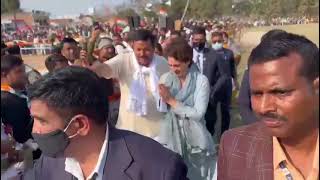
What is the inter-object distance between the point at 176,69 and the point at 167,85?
0.66 feet

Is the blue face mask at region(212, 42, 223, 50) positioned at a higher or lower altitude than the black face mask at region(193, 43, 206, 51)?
lower

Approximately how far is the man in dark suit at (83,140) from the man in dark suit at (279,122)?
0.94 ft

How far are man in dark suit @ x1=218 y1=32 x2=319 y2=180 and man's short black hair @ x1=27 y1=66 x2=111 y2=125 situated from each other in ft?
1.63

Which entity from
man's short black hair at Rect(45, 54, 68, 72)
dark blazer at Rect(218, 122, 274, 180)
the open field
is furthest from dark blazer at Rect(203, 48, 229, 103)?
dark blazer at Rect(218, 122, 274, 180)

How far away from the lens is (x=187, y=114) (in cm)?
368

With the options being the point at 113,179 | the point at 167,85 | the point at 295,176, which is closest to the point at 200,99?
the point at 167,85

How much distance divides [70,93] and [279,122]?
831 millimetres

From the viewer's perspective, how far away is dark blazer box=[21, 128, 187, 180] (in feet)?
6.37

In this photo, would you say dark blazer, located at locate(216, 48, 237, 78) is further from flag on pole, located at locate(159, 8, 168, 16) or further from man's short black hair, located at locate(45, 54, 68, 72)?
man's short black hair, located at locate(45, 54, 68, 72)

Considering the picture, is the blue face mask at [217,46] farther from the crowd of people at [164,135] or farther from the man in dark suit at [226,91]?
the crowd of people at [164,135]

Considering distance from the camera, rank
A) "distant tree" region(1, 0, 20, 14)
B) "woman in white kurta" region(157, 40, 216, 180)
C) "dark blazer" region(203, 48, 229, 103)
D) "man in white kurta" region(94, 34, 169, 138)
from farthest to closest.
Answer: "dark blazer" region(203, 48, 229, 103) → "man in white kurta" region(94, 34, 169, 138) → "woman in white kurta" region(157, 40, 216, 180) → "distant tree" region(1, 0, 20, 14)

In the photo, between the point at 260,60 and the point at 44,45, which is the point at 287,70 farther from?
the point at 44,45

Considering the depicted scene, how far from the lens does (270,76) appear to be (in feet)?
4.66

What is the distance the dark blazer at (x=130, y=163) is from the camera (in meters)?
1.94
